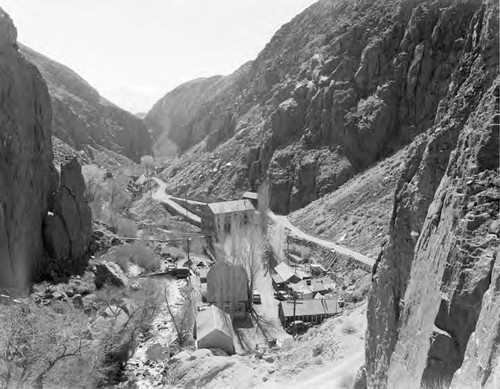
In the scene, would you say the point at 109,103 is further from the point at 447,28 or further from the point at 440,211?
the point at 440,211

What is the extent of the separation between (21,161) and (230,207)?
2762cm

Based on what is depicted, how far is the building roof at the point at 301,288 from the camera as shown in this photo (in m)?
38.6

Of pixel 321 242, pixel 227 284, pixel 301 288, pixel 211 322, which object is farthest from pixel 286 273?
pixel 211 322

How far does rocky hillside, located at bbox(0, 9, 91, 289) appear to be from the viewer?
34.2 metres

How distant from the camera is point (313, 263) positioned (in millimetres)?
46750

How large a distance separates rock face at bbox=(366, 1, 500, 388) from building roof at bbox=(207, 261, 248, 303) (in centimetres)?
2334

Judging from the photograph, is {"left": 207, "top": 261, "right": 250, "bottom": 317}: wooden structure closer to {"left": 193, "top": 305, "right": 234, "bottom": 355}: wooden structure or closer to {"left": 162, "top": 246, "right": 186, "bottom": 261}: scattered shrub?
{"left": 193, "top": 305, "right": 234, "bottom": 355}: wooden structure

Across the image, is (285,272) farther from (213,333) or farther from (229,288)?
(213,333)

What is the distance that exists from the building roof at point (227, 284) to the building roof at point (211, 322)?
311 cm

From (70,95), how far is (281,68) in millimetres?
64183

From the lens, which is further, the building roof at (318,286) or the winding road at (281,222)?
the winding road at (281,222)

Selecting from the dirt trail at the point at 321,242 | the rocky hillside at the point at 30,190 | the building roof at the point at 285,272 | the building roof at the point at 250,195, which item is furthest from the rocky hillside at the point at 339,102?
the rocky hillside at the point at 30,190

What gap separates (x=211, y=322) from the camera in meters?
30.3

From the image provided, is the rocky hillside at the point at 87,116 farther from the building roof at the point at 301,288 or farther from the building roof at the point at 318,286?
the building roof at the point at 318,286
